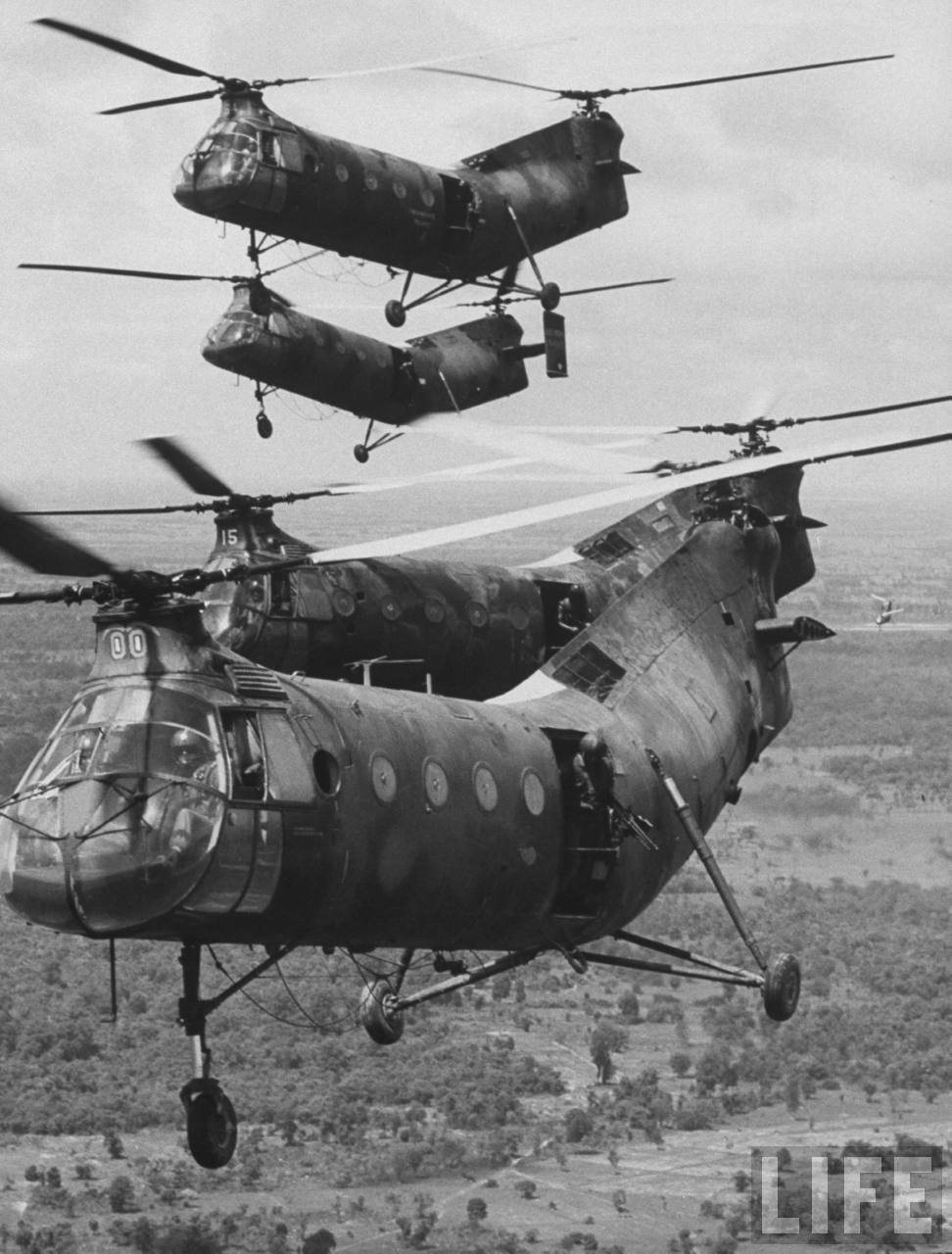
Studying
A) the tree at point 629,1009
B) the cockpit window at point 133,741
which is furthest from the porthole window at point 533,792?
the tree at point 629,1009

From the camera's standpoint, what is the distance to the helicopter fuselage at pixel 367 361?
148 feet

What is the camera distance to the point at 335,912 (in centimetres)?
2752

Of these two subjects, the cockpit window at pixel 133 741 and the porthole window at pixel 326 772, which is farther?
the porthole window at pixel 326 772

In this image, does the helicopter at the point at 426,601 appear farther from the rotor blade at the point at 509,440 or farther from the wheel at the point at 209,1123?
the wheel at the point at 209,1123

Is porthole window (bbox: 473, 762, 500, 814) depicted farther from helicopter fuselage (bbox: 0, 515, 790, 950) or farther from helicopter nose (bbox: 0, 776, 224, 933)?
helicopter nose (bbox: 0, 776, 224, 933)

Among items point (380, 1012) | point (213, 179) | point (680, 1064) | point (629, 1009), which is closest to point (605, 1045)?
point (680, 1064)

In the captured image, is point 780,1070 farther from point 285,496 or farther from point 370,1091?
point 285,496

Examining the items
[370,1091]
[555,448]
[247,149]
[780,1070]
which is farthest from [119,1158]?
[555,448]

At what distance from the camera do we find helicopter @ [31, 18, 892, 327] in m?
42.7

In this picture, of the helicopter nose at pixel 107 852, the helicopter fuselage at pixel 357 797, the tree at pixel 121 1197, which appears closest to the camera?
the helicopter nose at pixel 107 852

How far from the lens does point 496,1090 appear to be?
2309 inches

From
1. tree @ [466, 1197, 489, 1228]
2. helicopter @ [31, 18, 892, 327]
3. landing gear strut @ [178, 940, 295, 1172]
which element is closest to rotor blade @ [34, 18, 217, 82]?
helicopter @ [31, 18, 892, 327]

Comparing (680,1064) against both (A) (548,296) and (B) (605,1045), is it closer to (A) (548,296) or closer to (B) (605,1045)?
(B) (605,1045)

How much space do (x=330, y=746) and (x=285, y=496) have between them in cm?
950
